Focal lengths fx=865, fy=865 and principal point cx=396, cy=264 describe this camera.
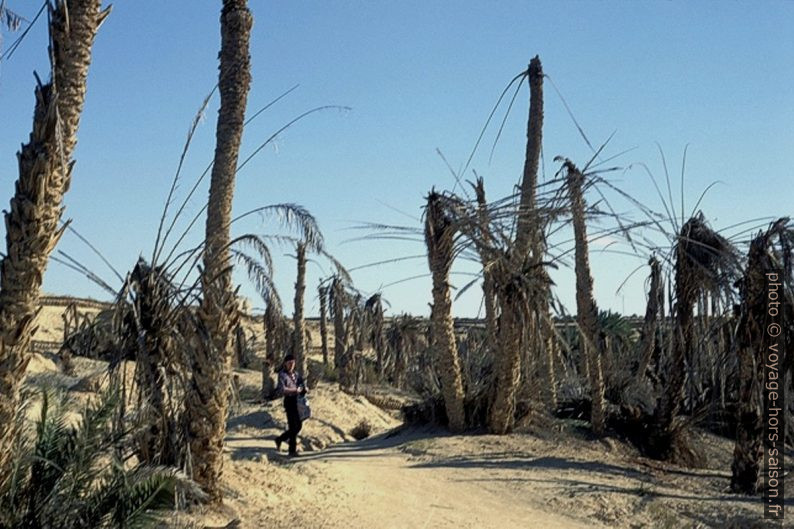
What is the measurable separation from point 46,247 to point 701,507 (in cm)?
950

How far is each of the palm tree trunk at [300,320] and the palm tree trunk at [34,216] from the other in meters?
17.7

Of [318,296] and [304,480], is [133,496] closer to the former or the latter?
[304,480]

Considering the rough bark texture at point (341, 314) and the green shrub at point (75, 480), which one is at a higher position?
the rough bark texture at point (341, 314)

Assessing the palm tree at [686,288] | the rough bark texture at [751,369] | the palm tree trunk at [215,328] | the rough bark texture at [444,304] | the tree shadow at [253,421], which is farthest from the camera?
the tree shadow at [253,421]

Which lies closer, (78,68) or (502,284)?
(78,68)

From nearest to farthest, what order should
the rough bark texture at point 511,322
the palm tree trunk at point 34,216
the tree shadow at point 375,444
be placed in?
the palm tree trunk at point 34,216, the tree shadow at point 375,444, the rough bark texture at point 511,322

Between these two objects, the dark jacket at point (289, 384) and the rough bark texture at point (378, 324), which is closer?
the dark jacket at point (289, 384)

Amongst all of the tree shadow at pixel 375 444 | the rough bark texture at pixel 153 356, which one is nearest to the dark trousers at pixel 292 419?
the tree shadow at pixel 375 444

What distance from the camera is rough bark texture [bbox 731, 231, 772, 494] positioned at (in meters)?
12.8

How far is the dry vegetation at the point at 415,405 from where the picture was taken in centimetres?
732

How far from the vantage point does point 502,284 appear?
16.5 m

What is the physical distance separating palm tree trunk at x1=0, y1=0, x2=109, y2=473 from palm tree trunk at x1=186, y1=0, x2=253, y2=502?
3.02m

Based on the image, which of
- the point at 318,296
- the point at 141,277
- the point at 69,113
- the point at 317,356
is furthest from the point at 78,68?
the point at 317,356

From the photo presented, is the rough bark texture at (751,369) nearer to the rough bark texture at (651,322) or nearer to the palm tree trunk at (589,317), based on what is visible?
the rough bark texture at (651,322)
